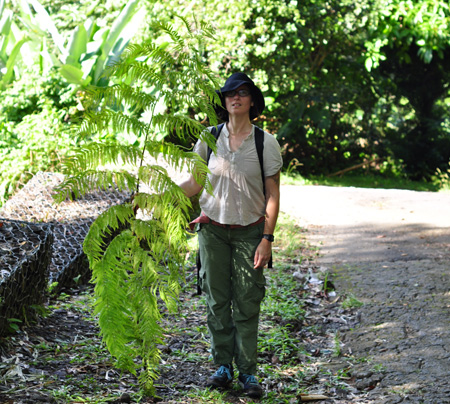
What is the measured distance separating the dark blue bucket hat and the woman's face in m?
0.03

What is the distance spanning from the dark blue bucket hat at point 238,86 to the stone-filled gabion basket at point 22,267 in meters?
1.78

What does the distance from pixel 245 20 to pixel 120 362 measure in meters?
9.16

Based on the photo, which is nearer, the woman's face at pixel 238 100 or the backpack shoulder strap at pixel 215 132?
the woman's face at pixel 238 100

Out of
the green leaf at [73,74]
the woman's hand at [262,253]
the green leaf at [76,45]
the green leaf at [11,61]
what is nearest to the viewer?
the woman's hand at [262,253]

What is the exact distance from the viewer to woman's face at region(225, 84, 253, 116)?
3.47 m

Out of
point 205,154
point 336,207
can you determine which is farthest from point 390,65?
point 205,154

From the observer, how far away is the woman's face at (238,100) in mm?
3467

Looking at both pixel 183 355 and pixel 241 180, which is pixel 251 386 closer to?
pixel 183 355

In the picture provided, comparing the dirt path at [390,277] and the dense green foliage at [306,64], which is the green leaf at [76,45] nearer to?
the dense green foliage at [306,64]

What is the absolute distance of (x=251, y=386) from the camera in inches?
141

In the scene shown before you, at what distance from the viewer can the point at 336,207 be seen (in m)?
9.25

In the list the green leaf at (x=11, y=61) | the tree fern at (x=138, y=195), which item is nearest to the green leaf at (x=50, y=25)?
the green leaf at (x=11, y=61)

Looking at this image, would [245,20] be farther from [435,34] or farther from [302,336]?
[302,336]

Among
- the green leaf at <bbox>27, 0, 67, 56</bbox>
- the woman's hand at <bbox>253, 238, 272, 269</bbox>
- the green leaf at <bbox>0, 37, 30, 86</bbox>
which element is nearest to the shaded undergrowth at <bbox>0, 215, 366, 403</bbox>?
the woman's hand at <bbox>253, 238, 272, 269</bbox>
